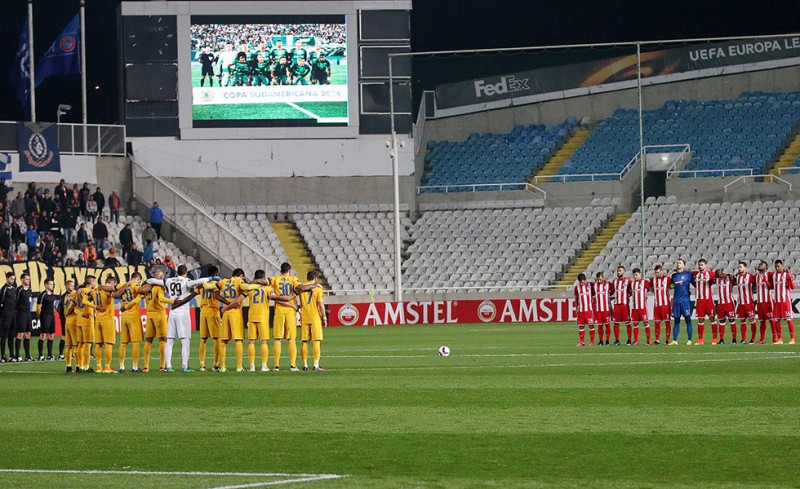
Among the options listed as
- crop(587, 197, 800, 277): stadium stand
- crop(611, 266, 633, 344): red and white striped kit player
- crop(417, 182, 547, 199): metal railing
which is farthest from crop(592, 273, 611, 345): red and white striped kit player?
crop(417, 182, 547, 199): metal railing

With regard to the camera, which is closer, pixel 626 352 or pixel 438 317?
pixel 626 352

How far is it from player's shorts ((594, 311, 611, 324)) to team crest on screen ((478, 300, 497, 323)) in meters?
14.2

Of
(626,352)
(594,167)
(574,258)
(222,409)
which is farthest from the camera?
(594,167)

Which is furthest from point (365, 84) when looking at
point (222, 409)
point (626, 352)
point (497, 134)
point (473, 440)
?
point (473, 440)

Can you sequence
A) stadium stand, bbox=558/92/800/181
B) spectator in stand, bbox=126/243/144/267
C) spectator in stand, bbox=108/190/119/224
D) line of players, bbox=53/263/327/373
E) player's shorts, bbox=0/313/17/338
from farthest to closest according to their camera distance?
1. stadium stand, bbox=558/92/800/181
2. spectator in stand, bbox=108/190/119/224
3. spectator in stand, bbox=126/243/144/267
4. player's shorts, bbox=0/313/17/338
5. line of players, bbox=53/263/327/373

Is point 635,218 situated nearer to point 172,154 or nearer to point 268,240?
point 268,240

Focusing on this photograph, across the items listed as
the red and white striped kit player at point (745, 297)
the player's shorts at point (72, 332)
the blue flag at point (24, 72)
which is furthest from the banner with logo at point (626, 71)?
the player's shorts at point (72, 332)

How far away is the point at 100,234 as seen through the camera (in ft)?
151

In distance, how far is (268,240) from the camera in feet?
172

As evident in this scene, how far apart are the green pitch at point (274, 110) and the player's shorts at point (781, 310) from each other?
86.6ft

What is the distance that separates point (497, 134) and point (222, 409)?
46667 millimetres

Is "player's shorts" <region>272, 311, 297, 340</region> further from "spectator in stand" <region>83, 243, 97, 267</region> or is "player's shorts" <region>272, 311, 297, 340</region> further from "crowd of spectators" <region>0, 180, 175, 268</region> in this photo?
"spectator in stand" <region>83, 243, 97, 267</region>

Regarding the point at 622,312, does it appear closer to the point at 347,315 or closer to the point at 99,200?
the point at 347,315

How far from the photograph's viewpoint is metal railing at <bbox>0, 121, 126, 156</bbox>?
4906 centimetres
